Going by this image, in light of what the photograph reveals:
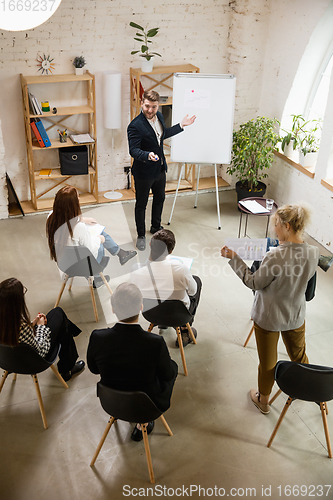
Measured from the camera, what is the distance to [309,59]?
17.9 ft

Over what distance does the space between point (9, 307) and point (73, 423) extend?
1.05 metres

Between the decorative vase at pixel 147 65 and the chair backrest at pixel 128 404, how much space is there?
431 centimetres

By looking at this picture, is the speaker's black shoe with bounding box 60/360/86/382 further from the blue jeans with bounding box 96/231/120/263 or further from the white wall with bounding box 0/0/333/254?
the white wall with bounding box 0/0/333/254

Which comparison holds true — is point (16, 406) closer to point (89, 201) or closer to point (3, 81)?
point (89, 201)

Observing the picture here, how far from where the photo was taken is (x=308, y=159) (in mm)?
5621

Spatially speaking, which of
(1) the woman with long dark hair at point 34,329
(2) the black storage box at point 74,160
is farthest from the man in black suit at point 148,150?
(1) the woman with long dark hair at point 34,329

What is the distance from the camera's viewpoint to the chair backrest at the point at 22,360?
274cm

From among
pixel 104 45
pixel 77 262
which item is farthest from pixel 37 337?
pixel 104 45

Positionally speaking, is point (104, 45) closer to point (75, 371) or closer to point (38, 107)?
point (38, 107)

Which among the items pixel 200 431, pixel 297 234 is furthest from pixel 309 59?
pixel 200 431

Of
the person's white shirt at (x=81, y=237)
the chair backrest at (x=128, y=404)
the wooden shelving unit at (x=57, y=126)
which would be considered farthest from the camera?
the wooden shelving unit at (x=57, y=126)

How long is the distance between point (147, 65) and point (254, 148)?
5.46 feet

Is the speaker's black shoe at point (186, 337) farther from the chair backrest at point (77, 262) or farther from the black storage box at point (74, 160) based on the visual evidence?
the black storage box at point (74, 160)

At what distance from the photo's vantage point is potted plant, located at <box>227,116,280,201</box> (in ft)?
18.4
